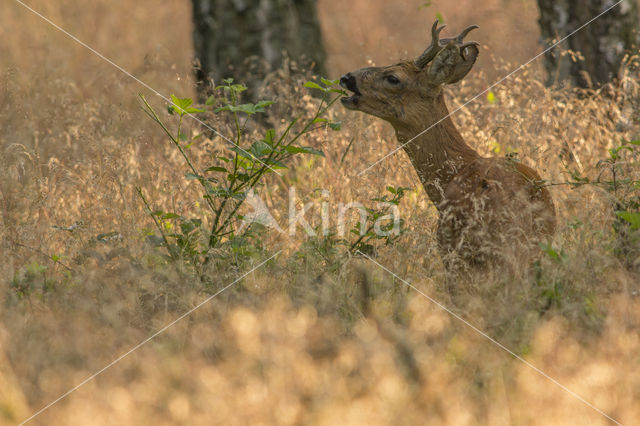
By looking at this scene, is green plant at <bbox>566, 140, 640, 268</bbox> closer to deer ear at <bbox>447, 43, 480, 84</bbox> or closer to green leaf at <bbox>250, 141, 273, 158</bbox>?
deer ear at <bbox>447, 43, 480, 84</bbox>

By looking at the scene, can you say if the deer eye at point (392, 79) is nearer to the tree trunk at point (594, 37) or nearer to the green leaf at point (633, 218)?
the green leaf at point (633, 218)

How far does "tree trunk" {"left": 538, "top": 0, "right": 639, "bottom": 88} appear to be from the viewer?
627cm

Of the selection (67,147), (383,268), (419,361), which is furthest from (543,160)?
(67,147)

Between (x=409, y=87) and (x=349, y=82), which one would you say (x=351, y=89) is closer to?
(x=349, y=82)

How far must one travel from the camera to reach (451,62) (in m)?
3.73

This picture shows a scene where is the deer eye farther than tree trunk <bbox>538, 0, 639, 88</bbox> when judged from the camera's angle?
No

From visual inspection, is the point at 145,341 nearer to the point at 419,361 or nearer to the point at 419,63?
the point at 419,361

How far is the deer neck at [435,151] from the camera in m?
3.75

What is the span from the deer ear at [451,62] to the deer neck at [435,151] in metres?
0.17

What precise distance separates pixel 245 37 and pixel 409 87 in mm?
3372

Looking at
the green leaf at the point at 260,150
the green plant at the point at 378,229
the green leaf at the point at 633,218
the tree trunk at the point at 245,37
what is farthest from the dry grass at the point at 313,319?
the tree trunk at the point at 245,37

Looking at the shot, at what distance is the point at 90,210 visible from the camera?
4.54 meters

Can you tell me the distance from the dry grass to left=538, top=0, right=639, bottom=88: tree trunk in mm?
1151

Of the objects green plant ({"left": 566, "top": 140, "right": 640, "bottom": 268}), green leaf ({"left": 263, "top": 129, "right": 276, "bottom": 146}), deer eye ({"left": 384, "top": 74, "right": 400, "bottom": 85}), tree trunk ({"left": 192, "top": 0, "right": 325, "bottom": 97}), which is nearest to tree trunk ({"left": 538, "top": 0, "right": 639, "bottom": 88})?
tree trunk ({"left": 192, "top": 0, "right": 325, "bottom": 97})
